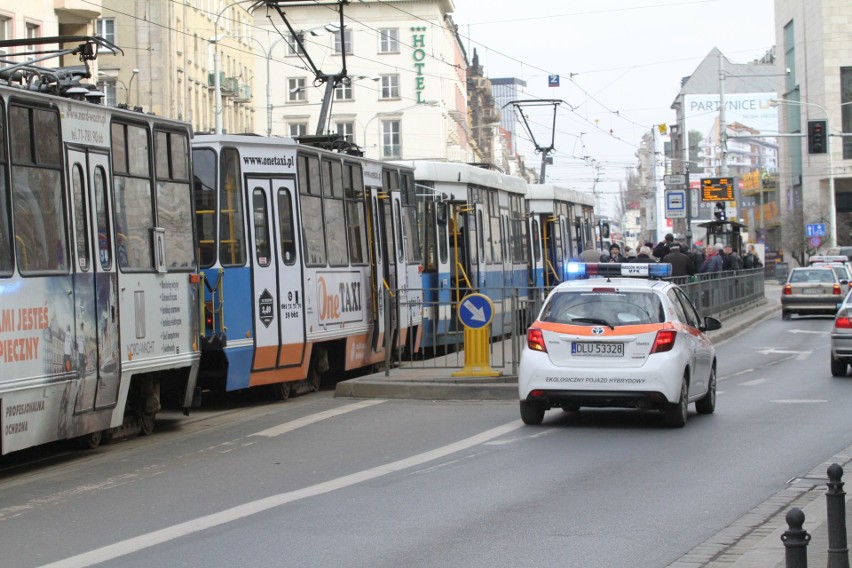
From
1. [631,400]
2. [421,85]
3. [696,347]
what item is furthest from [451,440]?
[421,85]

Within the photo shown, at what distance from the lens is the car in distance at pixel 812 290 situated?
4181 centimetres

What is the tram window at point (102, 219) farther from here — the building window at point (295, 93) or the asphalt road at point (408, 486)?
the building window at point (295, 93)

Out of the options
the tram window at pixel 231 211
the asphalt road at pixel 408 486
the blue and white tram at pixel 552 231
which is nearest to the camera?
the asphalt road at pixel 408 486

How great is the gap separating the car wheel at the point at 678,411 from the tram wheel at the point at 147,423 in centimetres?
524

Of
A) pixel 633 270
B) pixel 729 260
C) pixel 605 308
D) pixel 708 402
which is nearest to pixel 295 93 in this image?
pixel 729 260

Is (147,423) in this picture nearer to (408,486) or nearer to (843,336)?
(408,486)

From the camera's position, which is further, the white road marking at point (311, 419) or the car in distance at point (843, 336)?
the car in distance at point (843, 336)

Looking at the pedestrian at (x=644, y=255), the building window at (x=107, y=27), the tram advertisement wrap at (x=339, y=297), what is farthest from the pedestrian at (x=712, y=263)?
the building window at (x=107, y=27)

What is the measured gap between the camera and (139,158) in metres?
14.2

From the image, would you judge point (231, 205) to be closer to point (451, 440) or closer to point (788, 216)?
point (451, 440)

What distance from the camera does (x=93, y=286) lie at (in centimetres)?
1285

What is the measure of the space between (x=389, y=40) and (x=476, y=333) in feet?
241

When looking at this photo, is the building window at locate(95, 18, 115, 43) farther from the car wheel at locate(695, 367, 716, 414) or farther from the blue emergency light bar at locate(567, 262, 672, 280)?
the car wheel at locate(695, 367, 716, 414)

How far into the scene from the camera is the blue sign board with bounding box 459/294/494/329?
18.6m
